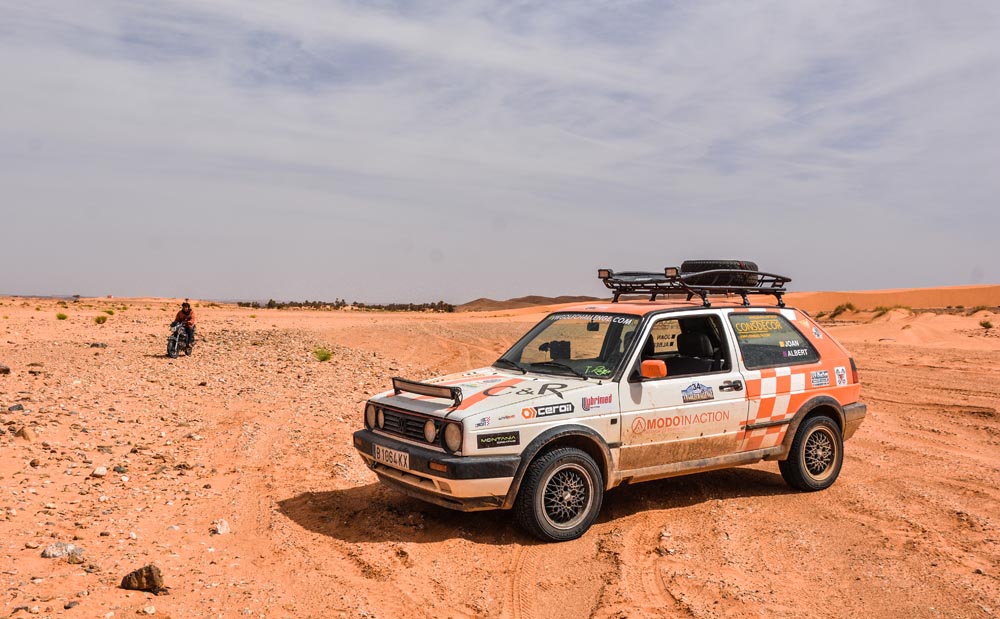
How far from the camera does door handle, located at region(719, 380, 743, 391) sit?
22.8ft

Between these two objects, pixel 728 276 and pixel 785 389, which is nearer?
pixel 785 389

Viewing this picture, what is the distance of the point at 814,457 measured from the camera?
7.65 m

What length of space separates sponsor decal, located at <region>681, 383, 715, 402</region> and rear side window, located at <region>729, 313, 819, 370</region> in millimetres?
582

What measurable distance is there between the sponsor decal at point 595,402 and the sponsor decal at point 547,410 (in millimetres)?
115

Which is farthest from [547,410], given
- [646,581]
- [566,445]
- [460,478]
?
[646,581]

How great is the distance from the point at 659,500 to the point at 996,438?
5.81 metres

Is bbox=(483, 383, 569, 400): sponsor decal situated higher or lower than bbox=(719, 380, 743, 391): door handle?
higher

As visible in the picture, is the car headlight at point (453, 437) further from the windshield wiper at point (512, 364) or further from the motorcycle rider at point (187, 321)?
the motorcycle rider at point (187, 321)

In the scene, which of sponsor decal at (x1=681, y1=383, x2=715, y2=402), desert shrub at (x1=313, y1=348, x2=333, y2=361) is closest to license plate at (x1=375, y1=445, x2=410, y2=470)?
sponsor decal at (x1=681, y1=383, x2=715, y2=402)

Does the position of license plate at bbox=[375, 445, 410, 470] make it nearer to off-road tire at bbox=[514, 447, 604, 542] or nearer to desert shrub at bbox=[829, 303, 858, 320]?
off-road tire at bbox=[514, 447, 604, 542]

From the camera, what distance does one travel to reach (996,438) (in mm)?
10266

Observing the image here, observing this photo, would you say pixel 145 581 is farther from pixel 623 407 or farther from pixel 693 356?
pixel 693 356

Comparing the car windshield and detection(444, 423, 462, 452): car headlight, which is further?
the car windshield

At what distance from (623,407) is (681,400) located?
25.0 inches
